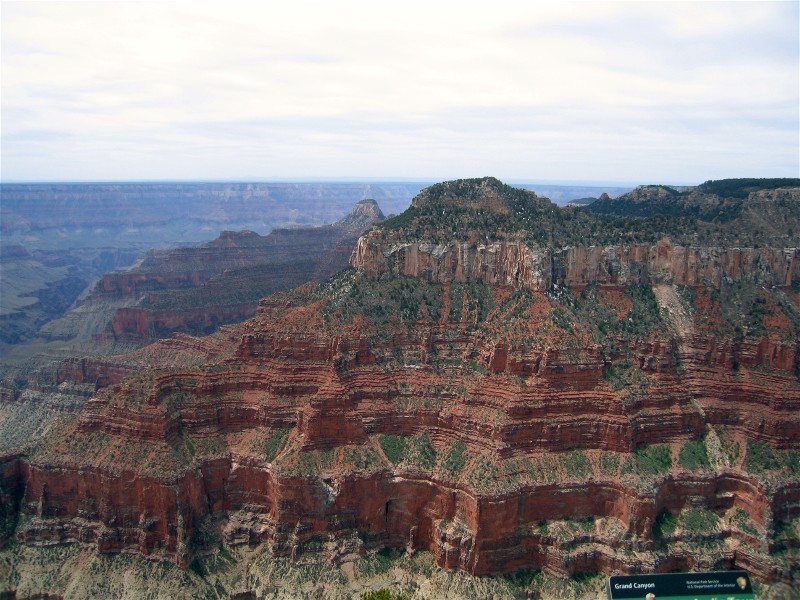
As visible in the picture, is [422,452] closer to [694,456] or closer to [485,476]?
[485,476]

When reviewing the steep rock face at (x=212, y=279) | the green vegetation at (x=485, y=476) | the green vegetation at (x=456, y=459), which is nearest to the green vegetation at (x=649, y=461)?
the green vegetation at (x=485, y=476)

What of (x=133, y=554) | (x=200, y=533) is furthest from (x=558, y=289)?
(x=133, y=554)

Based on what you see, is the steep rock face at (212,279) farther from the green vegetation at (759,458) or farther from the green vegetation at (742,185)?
the green vegetation at (759,458)

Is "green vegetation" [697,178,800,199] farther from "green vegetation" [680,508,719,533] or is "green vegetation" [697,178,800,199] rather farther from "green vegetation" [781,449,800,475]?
"green vegetation" [680,508,719,533]

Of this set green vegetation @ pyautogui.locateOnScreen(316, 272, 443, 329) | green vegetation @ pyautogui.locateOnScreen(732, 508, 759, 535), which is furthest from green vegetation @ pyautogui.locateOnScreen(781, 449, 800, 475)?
green vegetation @ pyautogui.locateOnScreen(316, 272, 443, 329)

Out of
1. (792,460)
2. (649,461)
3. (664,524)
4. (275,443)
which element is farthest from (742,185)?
→ (275,443)

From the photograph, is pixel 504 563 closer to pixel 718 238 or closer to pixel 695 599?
pixel 695 599
